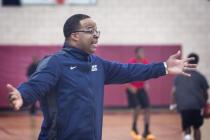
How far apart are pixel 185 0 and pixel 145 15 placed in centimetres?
162

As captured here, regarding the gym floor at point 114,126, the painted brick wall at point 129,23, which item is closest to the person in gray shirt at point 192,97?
the gym floor at point 114,126

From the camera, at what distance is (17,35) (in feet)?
→ 73.7

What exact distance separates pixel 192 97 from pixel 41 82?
6.70 meters

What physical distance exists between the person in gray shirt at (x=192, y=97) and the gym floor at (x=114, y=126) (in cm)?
132

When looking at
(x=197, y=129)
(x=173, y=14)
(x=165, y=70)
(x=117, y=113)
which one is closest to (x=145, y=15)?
(x=173, y=14)

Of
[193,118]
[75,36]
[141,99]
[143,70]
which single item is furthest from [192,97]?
[75,36]

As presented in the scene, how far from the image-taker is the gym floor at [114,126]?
14359 millimetres

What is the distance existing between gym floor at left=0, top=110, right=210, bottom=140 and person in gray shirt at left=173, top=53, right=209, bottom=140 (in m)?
1.32

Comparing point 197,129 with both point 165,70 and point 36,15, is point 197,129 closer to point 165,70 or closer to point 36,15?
point 165,70

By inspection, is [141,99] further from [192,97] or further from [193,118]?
[192,97]

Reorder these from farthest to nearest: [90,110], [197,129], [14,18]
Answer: [14,18] < [197,129] < [90,110]

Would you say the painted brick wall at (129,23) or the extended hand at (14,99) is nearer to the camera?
the extended hand at (14,99)

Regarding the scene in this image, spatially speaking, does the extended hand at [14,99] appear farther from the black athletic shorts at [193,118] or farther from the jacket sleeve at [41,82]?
the black athletic shorts at [193,118]

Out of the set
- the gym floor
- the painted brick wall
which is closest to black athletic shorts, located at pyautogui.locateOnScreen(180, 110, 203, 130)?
the gym floor
